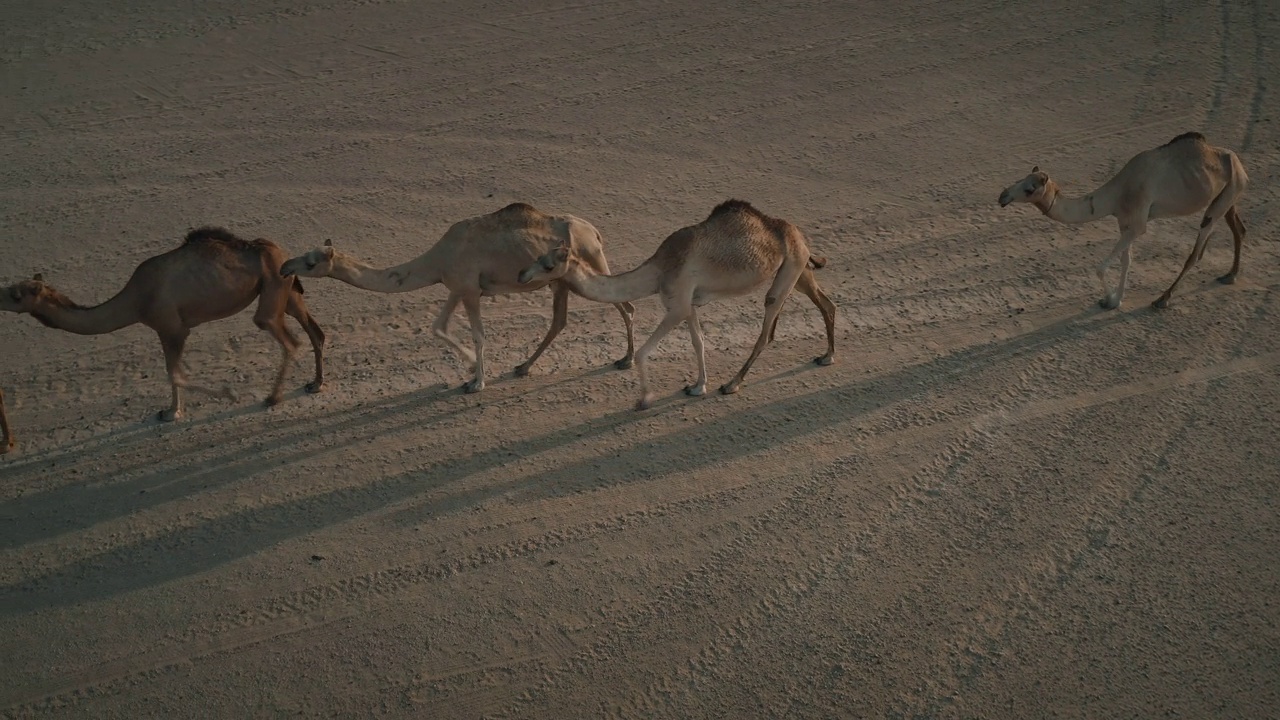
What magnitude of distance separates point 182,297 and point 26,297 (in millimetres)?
1380

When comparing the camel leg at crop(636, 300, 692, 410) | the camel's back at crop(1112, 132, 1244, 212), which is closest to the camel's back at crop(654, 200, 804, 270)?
the camel leg at crop(636, 300, 692, 410)

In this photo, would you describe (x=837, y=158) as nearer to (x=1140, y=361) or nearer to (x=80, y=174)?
(x=1140, y=361)

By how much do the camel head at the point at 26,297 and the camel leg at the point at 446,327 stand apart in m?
3.55

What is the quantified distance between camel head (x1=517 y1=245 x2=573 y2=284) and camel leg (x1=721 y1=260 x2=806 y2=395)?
2101mm

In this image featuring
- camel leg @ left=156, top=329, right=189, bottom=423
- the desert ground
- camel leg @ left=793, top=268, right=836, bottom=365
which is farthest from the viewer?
camel leg @ left=793, top=268, right=836, bottom=365

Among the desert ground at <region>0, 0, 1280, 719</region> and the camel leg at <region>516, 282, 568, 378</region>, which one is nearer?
the desert ground at <region>0, 0, 1280, 719</region>

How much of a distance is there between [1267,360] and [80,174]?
1427 cm

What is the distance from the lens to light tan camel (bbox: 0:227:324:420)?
34.8ft

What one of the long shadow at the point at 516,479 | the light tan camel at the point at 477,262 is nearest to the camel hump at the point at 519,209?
the light tan camel at the point at 477,262

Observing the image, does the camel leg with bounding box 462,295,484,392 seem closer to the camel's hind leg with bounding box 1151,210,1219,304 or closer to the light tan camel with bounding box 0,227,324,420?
the light tan camel with bounding box 0,227,324,420

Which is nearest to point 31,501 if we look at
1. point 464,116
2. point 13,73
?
point 464,116

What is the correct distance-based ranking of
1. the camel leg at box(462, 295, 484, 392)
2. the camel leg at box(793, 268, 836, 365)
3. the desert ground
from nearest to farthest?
the desert ground, the camel leg at box(462, 295, 484, 392), the camel leg at box(793, 268, 836, 365)

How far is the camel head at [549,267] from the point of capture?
10227 millimetres

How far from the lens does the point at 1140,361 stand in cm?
1176
